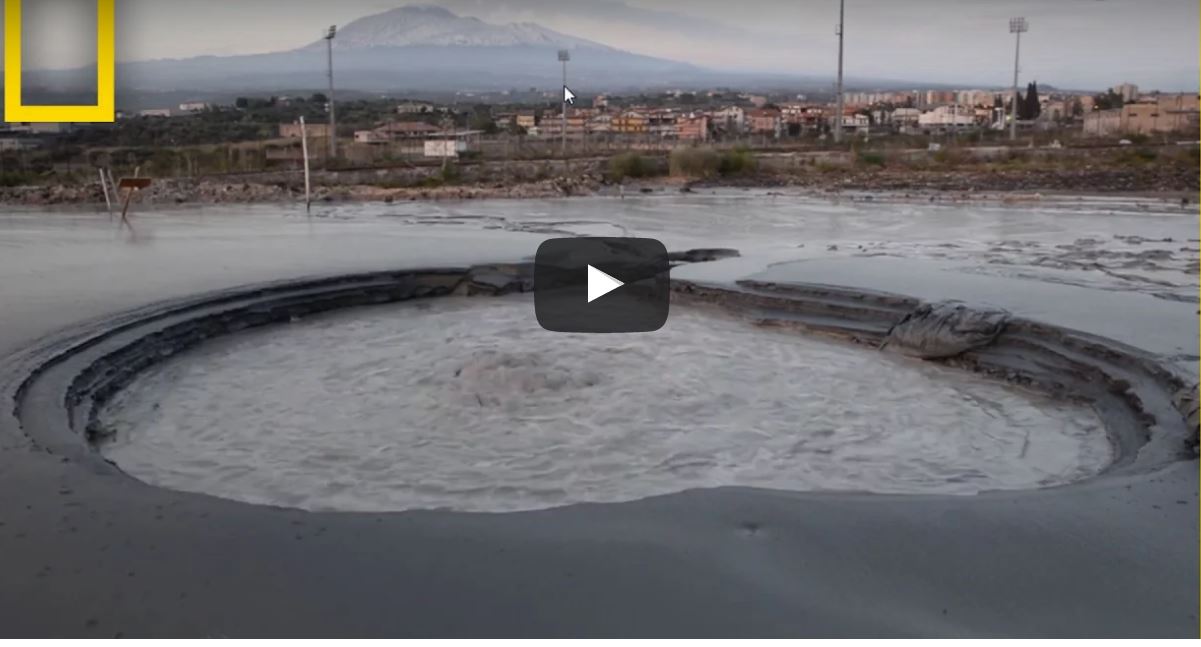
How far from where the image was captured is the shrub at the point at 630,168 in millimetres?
23953

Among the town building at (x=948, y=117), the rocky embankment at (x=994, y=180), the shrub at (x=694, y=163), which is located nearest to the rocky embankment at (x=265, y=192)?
the shrub at (x=694, y=163)

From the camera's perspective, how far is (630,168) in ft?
79.6

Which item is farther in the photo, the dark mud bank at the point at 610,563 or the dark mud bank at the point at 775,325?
the dark mud bank at the point at 775,325

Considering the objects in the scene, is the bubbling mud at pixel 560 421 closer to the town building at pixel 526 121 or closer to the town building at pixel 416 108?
the town building at pixel 526 121

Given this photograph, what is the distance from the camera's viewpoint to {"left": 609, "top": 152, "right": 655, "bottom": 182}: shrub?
2395cm

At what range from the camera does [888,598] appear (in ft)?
9.25

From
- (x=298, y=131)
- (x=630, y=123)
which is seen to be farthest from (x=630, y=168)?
(x=630, y=123)

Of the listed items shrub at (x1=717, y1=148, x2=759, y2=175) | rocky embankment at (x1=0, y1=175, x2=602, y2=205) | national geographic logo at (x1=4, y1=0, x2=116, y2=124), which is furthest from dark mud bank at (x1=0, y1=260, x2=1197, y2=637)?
shrub at (x1=717, y1=148, x2=759, y2=175)

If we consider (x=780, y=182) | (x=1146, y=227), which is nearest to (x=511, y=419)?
(x=1146, y=227)

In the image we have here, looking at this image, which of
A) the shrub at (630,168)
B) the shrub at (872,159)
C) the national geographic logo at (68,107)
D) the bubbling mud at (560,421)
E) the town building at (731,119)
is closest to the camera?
the national geographic logo at (68,107)

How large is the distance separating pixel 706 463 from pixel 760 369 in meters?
1.91

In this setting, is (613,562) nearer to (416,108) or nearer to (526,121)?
(526,121)
